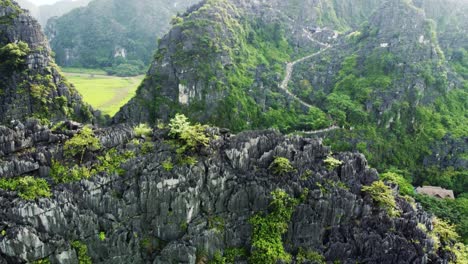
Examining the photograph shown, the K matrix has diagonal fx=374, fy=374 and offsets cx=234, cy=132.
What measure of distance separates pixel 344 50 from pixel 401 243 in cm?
8806

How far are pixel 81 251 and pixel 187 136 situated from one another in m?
10.7

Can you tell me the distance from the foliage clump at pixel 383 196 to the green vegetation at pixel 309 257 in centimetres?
612

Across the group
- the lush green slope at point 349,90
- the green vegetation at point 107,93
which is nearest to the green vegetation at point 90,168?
the lush green slope at point 349,90

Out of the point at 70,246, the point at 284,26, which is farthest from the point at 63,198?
the point at 284,26

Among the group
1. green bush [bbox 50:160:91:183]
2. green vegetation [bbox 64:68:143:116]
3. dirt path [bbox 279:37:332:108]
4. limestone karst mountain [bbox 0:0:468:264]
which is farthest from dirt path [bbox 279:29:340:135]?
green bush [bbox 50:160:91:183]

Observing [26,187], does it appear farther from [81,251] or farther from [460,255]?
[460,255]

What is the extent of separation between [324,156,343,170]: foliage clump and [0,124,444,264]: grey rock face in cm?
40

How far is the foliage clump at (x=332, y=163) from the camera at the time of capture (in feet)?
97.7

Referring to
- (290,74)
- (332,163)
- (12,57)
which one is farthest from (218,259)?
(290,74)

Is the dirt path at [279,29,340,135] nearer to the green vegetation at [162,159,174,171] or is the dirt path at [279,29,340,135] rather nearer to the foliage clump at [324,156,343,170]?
the foliage clump at [324,156,343,170]

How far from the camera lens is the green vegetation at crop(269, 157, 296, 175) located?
28641 mm

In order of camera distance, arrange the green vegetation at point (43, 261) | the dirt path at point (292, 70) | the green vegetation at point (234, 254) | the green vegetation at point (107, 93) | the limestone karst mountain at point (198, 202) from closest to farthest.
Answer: the green vegetation at point (43, 261)
the limestone karst mountain at point (198, 202)
the green vegetation at point (234, 254)
the dirt path at point (292, 70)
the green vegetation at point (107, 93)

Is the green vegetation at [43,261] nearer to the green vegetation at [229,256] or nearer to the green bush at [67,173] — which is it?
the green bush at [67,173]

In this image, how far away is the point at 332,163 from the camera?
29.7 metres
